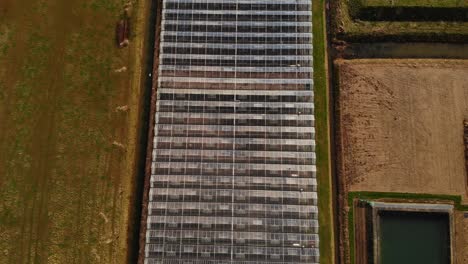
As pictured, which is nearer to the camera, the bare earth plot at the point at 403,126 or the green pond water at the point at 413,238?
the green pond water at the point at 413,238

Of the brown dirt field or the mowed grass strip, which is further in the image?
the mowed grass strip

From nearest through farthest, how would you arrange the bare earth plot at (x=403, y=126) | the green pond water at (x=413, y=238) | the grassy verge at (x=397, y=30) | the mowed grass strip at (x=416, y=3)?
the green pond water at (x=413, y=238) < the bare earth plot at (x=403, y=126) < the grassy verge at (x=397, y=30) < the mowed grass strip at (x=416, y=3)

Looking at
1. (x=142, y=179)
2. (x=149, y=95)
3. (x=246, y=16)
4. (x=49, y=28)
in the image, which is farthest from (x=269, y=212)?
(x=49, y=28)

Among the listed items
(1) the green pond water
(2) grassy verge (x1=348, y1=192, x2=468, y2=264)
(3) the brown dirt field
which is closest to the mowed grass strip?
(3) the brown dirt field

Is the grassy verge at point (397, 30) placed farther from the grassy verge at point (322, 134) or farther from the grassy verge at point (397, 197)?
the grassy verge at point (397, 197)

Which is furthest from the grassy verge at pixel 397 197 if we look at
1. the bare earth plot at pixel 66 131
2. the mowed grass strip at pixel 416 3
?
the bare earth plot at pixel 66 131

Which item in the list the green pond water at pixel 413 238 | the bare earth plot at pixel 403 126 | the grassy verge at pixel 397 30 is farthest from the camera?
the grassy verge at pixel 397 30

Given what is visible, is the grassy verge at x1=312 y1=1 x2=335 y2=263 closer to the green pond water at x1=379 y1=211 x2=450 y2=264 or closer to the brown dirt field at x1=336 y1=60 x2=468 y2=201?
the brown dirt field at x1=336 y1=60 x2=468 y2=201
